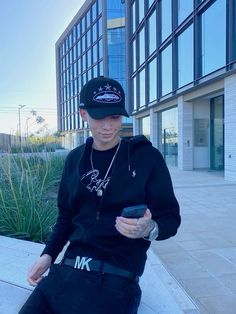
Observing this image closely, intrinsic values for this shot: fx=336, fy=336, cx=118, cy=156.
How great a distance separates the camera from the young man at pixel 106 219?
1.61 m

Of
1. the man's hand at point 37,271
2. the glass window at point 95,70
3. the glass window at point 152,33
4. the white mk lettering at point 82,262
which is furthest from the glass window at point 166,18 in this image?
the glass window at point 95,70

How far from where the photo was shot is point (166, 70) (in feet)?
55.7

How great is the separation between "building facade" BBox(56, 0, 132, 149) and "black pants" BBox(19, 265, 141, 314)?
25205mm

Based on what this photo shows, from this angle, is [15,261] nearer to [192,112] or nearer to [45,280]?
[45,280]

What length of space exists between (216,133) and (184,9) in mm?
5509

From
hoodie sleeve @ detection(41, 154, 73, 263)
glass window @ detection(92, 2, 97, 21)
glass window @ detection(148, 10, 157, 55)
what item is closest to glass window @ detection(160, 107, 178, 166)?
glass window @ detection(148, 10, 157, 55)

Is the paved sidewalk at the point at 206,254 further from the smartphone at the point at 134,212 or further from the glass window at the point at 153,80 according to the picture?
the glass window at the point at 153,80

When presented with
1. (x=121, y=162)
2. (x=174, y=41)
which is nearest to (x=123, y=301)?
(x=121, y=162)

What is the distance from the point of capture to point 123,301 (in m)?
1.60

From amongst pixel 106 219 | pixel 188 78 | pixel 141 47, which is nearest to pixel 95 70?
pixel 141 47

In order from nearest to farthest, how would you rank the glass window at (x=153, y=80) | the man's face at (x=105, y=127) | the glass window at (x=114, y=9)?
1. the man's face at (x=105, y=127)
2. the glass window at (x=153, y=80)
3. the glass window at (x=114, y=9)

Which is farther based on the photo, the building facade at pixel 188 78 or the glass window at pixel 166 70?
the glass window at pixel 166 70

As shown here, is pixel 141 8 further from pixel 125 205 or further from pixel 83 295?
pixel 83 295

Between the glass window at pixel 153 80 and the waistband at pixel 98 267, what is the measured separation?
57.4ft
